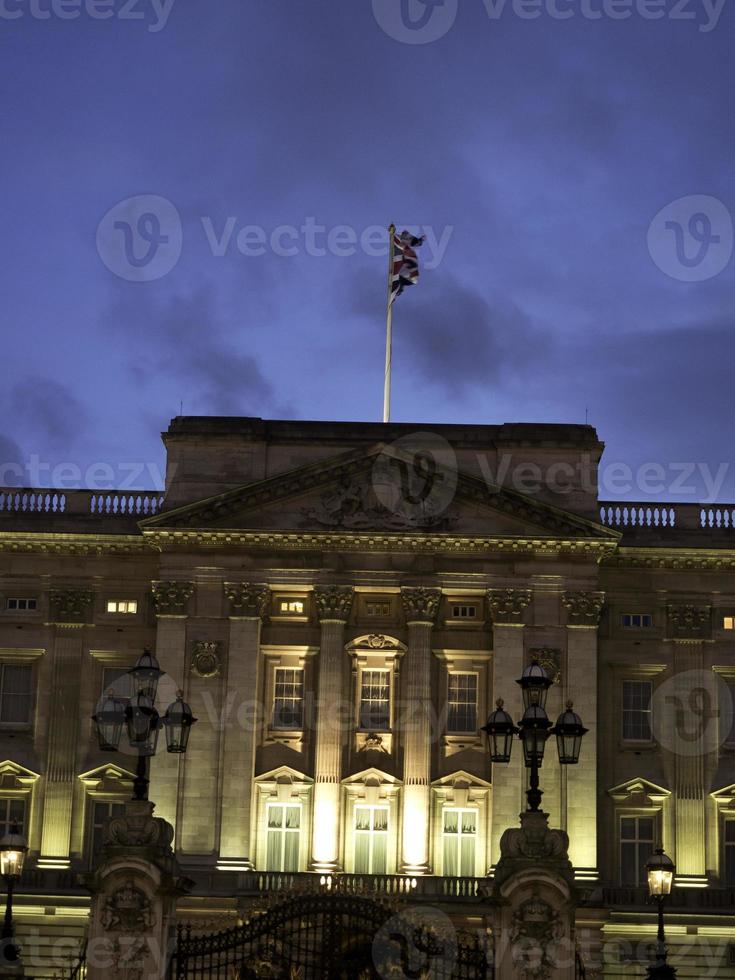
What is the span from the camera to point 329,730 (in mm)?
61031

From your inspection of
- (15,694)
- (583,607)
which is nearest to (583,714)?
(583,607)

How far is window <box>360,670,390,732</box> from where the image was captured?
61750 millimetres

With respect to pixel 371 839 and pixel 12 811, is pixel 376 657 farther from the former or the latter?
pixel 12 811

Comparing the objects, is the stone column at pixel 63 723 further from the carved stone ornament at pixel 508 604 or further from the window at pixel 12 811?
the carved stone ornament at pixel 508 604

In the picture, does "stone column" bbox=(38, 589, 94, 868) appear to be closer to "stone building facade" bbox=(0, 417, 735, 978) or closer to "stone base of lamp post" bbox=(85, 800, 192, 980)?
"stone building facade" bbox=(0, 417, 735, 978)

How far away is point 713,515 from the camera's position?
212 ft

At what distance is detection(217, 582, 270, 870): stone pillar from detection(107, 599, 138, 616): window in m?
3.88

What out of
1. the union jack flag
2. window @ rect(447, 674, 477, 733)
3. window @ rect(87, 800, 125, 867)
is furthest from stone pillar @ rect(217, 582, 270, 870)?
the union jack flag

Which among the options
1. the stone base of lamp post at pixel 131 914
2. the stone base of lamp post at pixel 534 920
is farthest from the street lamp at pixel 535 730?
the stone base of lamp post at pixel 131 914

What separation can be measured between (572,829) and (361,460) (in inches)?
551

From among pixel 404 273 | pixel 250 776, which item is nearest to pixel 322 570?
pixel 250 776

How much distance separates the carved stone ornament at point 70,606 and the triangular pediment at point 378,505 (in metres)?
3.76

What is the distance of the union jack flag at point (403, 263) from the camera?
6612cm

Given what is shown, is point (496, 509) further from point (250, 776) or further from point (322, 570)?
point (250, 776)
